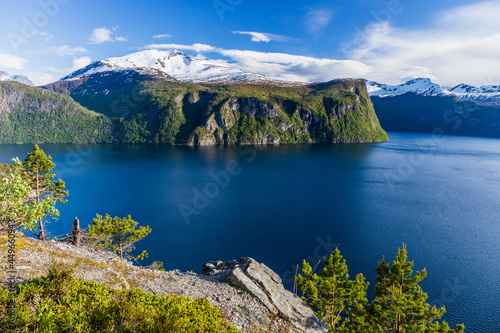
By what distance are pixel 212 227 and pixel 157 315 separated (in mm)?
68591

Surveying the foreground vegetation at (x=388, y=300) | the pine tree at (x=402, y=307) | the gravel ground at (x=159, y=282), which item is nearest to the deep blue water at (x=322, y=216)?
the foreground vegetation at (x=388, y=300)

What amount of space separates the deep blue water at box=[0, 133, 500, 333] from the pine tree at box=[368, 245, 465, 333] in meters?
25.7

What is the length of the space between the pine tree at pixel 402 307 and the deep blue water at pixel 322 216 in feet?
84.2

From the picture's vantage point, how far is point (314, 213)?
290 feet

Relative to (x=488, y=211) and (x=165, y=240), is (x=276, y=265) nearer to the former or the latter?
(x=165, y=240)

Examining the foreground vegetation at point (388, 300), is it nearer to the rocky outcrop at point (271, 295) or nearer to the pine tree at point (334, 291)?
the pine tree at point (334, 291)

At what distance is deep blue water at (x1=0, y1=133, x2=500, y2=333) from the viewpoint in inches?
2197

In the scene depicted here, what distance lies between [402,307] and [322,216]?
6345 cm

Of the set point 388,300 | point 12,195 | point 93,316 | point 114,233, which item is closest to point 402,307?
point 388,300

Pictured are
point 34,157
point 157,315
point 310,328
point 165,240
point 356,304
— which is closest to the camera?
point 157,315

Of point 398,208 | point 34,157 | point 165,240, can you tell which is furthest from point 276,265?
point 398,208

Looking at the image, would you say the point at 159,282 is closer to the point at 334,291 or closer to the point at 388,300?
the point at 334,291

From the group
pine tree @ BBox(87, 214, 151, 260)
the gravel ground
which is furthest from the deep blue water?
A: the gravel ground

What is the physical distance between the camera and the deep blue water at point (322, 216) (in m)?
55.8
